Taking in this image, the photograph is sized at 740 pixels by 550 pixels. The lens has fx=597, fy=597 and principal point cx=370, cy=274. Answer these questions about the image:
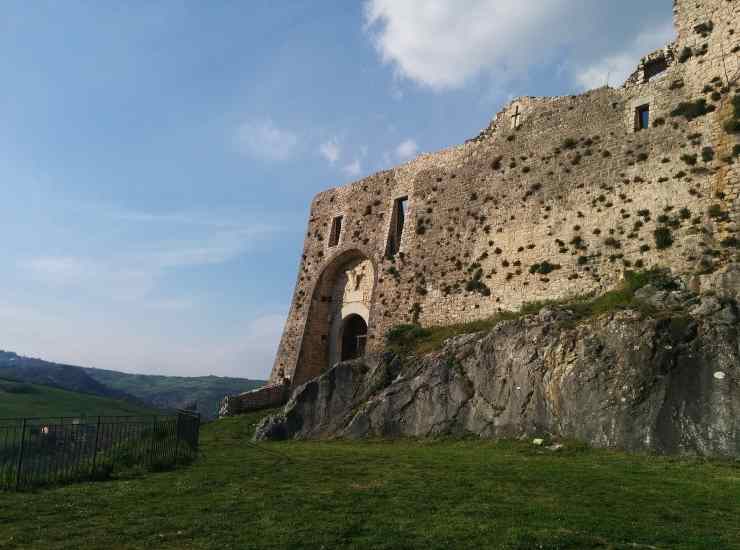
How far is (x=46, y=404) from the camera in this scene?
5438cm

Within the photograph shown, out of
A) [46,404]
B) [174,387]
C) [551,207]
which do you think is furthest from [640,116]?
[174,387]

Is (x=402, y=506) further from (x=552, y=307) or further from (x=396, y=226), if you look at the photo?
(x=396, y=226)

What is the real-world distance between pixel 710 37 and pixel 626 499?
769 inches

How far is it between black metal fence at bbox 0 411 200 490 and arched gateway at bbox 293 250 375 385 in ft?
62.2

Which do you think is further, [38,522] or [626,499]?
[626,499]

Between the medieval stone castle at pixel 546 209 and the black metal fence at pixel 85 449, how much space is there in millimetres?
15359

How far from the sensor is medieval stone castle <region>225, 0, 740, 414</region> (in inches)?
832

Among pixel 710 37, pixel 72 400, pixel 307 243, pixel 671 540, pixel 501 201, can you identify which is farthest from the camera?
pixel 72 400

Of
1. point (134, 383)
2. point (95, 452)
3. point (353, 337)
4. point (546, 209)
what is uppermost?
point (546, 209)

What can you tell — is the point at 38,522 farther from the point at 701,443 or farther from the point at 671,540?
the point at 701,443

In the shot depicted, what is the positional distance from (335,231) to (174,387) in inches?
5154

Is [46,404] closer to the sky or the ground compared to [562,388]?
closer to the ground

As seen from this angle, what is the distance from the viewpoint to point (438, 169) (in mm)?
32031

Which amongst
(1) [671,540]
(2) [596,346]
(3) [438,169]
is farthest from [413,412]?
(3) [438,169]
